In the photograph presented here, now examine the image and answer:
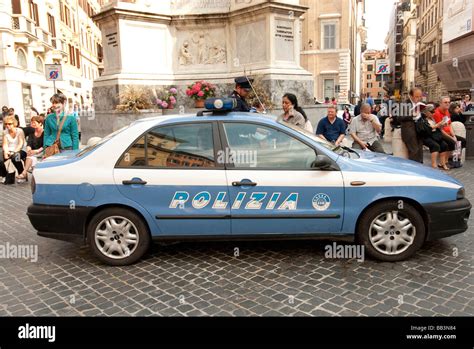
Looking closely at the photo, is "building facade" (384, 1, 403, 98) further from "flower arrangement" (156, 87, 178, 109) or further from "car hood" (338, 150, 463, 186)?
"car hood" (338, 150, 463, 186)

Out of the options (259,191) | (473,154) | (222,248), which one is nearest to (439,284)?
(259,191)

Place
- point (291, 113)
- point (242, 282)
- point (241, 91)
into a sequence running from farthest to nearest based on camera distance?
point (241, 91) < point (291, 113) < point (242, 282)

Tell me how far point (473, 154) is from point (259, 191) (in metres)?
10.1

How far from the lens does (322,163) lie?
457 cm

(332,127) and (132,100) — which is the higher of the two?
(132,100)

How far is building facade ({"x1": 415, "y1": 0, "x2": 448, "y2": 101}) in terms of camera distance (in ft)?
164

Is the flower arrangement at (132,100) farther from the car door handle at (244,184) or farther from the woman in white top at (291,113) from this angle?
the car door handle at (244,184)

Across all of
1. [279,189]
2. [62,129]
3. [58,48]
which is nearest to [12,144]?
[62,129]

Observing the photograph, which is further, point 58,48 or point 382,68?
point 58,48

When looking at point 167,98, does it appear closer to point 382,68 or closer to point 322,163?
point 382,68

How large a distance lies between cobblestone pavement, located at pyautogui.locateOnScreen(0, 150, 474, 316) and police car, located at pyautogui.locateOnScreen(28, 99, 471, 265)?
1.04ft

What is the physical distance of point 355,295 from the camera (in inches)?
156

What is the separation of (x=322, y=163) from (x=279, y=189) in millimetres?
527

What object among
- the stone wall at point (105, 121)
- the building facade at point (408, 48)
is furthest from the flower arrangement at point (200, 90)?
the building facade at point (408, 48)
